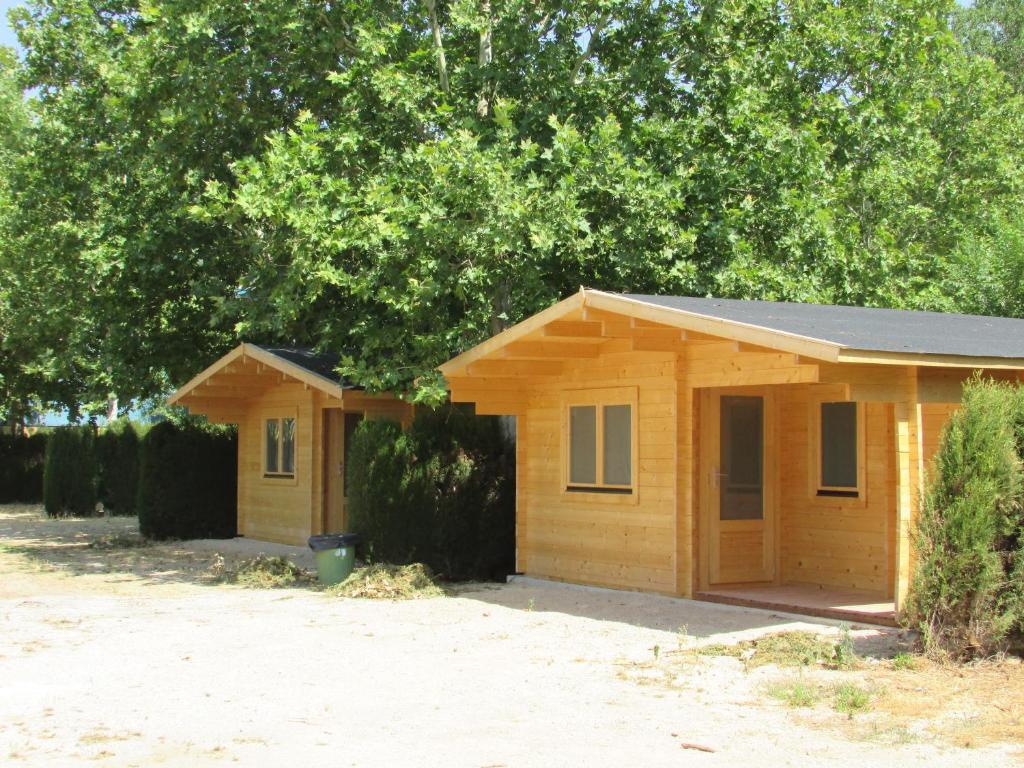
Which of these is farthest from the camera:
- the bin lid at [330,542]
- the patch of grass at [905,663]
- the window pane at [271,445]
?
the window pane at [271,445]

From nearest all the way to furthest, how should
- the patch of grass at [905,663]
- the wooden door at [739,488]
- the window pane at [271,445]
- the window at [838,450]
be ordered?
the patch of grass at [905,663] < the window at [838,450] < the wooden door at [739,488] < the window pane at [271,445]

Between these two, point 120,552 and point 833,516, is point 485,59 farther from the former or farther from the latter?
A: point 120,552

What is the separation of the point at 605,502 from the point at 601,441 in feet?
2.18

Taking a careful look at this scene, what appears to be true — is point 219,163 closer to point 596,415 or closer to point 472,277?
point 472,277

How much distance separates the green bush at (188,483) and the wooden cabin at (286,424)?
0.44m

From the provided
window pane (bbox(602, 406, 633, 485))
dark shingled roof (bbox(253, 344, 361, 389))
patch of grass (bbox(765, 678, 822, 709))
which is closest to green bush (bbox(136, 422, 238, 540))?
dark shingled roof (bbox(253, 344, 361, 389))

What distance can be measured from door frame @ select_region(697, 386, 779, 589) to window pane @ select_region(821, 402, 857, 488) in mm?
576

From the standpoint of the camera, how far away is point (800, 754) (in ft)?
21.2

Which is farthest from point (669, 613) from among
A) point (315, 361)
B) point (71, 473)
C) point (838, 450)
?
point (71, 473)

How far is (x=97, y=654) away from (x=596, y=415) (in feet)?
19.4

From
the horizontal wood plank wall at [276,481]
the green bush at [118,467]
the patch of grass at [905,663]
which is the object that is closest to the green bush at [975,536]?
the patch of grass at [905,663]

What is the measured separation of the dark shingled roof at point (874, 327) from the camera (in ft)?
32.3

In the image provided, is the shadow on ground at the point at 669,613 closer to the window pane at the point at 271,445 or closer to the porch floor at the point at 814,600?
the porch floor at the point at 814,600

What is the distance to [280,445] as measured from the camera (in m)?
20.7
